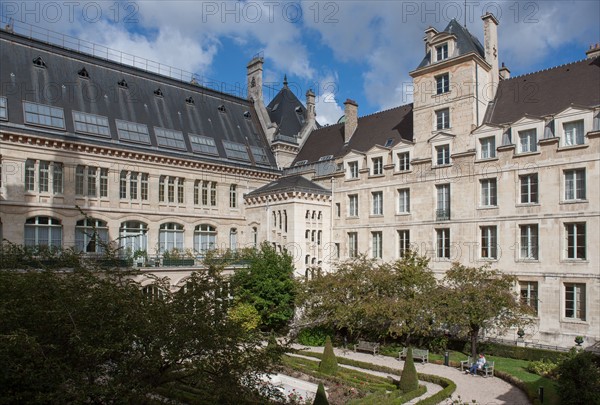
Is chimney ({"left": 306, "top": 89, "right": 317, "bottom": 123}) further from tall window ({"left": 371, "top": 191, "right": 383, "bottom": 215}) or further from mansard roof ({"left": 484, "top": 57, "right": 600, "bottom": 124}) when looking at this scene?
mansard roof ({"left": 484, "top": 57, "right": 600, "bottom": 124})

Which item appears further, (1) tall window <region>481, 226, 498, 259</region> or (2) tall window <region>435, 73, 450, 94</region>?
(2) tall window <region>435, 73, 450, 94</region>

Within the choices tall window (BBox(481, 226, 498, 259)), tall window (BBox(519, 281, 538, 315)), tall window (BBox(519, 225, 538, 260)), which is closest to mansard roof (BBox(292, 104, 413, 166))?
tall window (BBox(481, 226, 498, 259))

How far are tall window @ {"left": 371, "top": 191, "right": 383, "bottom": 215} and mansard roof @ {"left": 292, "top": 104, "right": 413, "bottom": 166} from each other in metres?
3.94

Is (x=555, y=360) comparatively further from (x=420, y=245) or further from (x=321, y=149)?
(x=321, y=149)

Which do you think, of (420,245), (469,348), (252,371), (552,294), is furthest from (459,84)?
(252,371)

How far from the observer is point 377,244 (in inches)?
1332

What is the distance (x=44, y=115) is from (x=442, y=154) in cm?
2506

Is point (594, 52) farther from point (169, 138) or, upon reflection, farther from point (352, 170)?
point (169, 138)

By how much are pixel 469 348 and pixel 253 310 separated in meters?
12.0

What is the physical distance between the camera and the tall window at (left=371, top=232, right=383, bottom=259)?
110 feet

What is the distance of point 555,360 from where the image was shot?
22641 millimetres

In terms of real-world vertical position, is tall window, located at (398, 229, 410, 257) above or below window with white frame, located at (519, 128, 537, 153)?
below

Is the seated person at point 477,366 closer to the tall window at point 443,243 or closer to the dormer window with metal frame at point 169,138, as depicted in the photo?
the tall window at point 443,243

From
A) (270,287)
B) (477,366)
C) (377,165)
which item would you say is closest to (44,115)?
(270,287)
